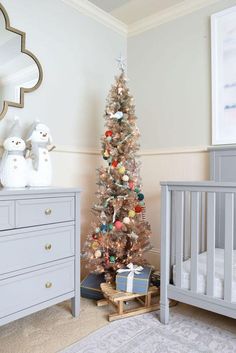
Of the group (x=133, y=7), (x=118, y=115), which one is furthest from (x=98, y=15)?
(x=118, y=115)

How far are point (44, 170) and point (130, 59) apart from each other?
1585 mm

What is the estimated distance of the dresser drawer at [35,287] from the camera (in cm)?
139

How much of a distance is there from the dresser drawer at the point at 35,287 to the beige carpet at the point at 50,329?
7.3 inches

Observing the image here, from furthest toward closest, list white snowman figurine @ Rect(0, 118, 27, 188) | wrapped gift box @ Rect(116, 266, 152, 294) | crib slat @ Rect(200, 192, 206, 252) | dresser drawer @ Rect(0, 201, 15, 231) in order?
crib slat @ Rect(200, 192, 206, 252), wrapped gift box @ Rect(116, 266, 152, 294), white snowman figurine @ Rect(0, 118, 27, 188), dresser drawer @ Rect(0, 201, 15, 231)

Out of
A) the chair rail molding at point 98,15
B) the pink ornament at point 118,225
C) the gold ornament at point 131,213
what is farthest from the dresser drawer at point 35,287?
the chair rail molding at point 98,15

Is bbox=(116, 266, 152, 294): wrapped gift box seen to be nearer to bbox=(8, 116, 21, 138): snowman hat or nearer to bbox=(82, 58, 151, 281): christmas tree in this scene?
bbox=(82, 58, 151, 281): christmas tree

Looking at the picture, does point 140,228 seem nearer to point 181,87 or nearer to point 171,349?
point 171,349

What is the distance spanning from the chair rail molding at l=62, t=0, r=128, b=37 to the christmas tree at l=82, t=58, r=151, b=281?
80cm

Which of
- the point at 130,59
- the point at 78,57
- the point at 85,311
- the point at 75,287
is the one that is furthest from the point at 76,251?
the point at 130,59

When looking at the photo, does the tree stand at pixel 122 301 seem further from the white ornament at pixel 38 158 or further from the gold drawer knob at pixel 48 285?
the white ornament at pixel 38 158

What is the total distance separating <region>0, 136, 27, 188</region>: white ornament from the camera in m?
1.68

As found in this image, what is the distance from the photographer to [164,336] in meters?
1.54

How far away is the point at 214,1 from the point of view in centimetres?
218

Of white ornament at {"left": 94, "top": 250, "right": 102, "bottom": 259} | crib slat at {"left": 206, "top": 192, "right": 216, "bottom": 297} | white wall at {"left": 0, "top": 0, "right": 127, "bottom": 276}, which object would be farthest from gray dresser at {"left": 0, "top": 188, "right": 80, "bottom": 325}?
crib slat at {"left": 206, "top": 192, "right": 216, "bottom": 297}
